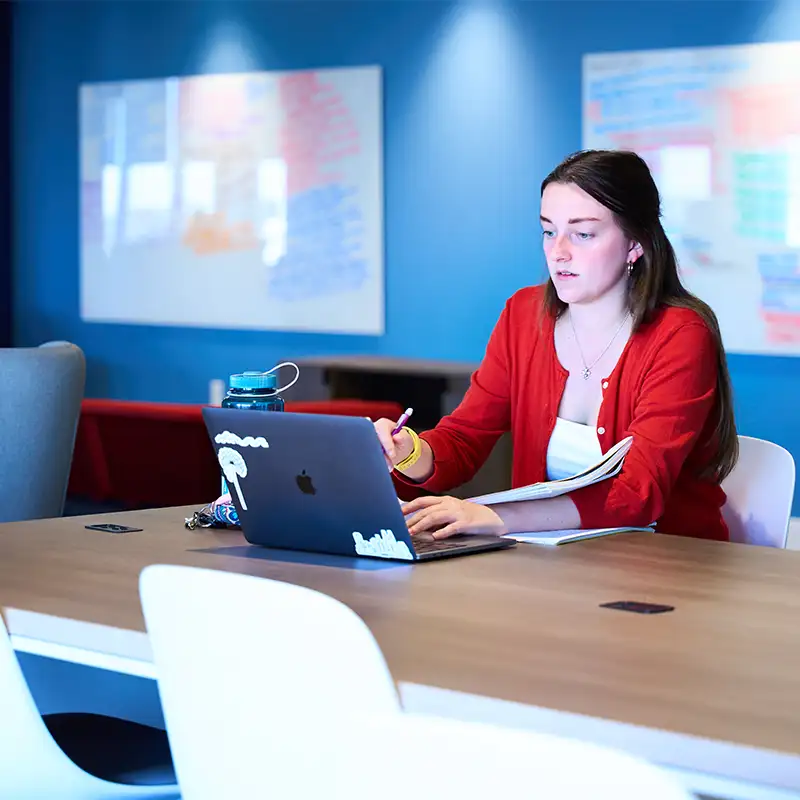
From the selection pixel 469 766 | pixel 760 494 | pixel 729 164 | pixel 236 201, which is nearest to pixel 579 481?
pixel 760 494

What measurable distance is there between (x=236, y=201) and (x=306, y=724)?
21.6ft

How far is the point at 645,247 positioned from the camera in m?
2.64

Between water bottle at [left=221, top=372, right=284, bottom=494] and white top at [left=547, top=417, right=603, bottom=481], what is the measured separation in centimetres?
58

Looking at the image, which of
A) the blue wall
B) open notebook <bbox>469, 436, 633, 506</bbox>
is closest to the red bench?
the blue wall

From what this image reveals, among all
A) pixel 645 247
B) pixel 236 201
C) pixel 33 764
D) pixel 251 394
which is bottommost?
pixel 33 764

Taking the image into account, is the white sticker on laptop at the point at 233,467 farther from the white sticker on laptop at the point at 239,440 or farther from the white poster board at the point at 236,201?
the white poster board at the point at 236,201

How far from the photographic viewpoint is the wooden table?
48.7 inches

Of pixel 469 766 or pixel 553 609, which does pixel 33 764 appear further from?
pixel 469 766

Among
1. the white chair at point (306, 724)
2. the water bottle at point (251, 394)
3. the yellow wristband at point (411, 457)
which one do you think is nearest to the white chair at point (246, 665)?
the white chair at point (306, 724)

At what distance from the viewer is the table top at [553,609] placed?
1.32 meters

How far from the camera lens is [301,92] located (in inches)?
288

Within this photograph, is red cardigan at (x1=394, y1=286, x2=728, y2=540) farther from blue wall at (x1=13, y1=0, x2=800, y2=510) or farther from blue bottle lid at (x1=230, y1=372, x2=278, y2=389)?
blue wall at (x1=13, y1=0, x2=800, y2=510)

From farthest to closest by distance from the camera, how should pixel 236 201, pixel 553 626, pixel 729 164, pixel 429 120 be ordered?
pixel 236 201 < pixel 429 120 < pixel 729 164 < pixel 553 626

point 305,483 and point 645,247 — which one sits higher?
point 645,247
